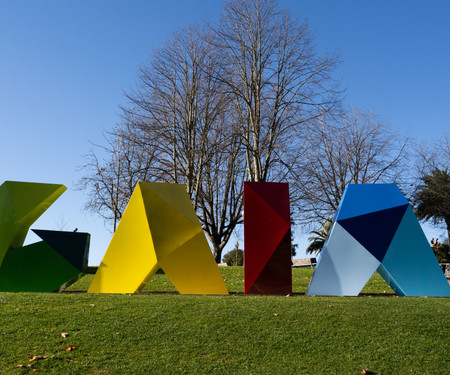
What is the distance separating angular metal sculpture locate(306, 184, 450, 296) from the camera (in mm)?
11703

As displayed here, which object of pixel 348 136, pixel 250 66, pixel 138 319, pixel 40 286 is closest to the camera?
pixel 138 319

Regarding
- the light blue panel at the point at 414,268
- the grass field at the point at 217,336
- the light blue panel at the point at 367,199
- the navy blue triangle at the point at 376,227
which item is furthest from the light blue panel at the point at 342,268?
the grass field at the point at 217,336

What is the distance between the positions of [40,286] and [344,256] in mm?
8002

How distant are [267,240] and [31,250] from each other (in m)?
6.27

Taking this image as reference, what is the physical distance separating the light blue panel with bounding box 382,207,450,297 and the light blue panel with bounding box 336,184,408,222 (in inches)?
35.6

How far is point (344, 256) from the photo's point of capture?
1184 cm

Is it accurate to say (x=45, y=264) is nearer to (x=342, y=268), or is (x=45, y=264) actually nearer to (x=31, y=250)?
(x=31, y=250)

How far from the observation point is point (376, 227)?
1205 cm

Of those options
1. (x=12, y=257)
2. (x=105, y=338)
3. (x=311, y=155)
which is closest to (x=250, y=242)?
(x=105, y=338)

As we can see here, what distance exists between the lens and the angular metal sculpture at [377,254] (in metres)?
11.7

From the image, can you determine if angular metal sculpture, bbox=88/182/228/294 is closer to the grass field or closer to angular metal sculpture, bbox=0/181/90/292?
angular metal sculpture, bbox=0/181/90/292

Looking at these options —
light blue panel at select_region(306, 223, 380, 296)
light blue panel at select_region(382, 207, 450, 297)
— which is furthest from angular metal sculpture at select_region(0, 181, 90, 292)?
light blue panel at select_region(382, 207, 450, 297)

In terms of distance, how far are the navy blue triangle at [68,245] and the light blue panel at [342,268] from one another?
19.9 ft

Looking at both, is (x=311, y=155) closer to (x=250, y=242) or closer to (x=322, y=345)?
(x=250, y=242)
